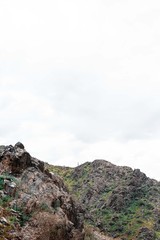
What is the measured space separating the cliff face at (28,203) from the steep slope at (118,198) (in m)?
51.1

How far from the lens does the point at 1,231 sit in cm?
1797

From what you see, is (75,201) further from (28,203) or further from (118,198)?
(118,198)

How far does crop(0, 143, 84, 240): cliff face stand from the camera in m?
19.5

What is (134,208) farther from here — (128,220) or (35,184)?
(35,184)

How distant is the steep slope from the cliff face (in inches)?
2013

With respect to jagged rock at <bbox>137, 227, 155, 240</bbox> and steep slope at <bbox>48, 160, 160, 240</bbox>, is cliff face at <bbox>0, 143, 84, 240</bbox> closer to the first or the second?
jagged rock at <bbox>137, 227, 155, 240</bbox>

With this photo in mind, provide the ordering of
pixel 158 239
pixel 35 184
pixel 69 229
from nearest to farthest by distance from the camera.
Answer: pixel 69 229, pixel 35 184, pixel 158 239

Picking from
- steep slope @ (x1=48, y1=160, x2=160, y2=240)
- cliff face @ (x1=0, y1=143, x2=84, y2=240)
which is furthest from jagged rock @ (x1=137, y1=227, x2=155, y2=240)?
cliff face @ (x1=0, y1=143, x2=84, y2=240)

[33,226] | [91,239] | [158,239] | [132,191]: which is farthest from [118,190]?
[33,226]

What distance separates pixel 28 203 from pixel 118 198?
6957 cm

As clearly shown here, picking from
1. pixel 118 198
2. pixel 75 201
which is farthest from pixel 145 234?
pixel 75 201

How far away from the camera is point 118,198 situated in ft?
293

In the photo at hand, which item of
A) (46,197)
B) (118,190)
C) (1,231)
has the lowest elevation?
(1,231)

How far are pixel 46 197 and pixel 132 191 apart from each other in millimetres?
69638
